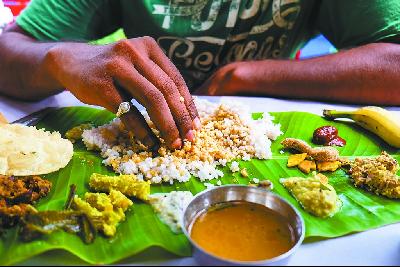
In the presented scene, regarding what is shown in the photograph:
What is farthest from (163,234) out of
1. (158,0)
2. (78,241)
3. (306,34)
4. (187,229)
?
(306,34)

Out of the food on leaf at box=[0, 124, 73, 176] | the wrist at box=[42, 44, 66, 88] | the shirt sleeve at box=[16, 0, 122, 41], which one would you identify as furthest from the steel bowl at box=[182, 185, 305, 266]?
the shirt sleeve at box=[16, 0, 122, 41]

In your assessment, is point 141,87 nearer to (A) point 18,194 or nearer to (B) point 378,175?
(A) point 18,194

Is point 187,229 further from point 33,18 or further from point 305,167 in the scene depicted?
point 33,18

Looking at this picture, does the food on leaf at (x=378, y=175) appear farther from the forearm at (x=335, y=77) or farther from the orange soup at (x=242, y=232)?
the forearm at (x=335, y=77)

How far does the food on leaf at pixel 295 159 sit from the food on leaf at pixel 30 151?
91 cm

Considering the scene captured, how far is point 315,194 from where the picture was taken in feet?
4.99

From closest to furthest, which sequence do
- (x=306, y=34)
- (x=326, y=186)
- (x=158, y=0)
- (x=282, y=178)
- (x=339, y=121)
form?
(x=326, y=186) < (x=282, y=178) < (x=339, y=121) < (x=158, y=0) < (x=306, y=34)

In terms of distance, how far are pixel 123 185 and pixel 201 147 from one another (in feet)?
1.44

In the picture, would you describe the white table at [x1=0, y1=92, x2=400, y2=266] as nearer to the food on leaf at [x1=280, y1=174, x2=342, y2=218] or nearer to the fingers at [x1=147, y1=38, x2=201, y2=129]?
Answer: the food on leaf at [x1=280, y1=174, x2=342, y2=218]

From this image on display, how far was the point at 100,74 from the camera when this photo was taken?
6.07 ft

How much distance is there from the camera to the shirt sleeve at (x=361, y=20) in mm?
2561

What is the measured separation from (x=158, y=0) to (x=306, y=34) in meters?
1.19

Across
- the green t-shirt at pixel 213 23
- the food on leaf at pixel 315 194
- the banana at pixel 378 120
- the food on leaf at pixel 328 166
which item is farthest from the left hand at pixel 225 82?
the food on leaf at pixel 315 194

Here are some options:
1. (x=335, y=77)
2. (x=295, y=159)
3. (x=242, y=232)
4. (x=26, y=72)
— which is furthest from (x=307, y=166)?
(x=26, y=72)
